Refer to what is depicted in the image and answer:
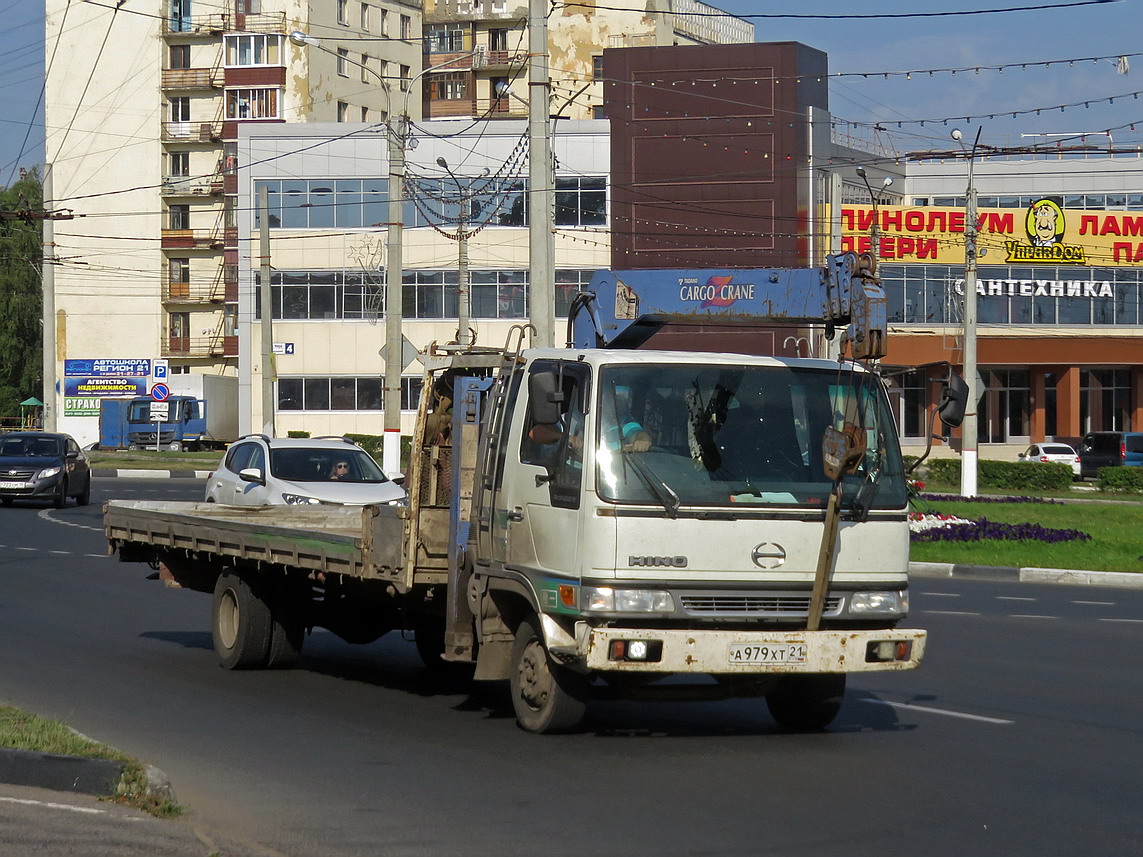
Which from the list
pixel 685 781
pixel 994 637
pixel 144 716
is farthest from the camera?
pixel 994 637

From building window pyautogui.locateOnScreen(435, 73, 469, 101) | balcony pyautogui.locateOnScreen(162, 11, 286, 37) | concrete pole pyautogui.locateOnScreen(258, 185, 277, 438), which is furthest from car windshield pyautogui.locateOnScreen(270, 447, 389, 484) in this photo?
building window pyautogui.locateOnScreen(435, 73, 469, 101)

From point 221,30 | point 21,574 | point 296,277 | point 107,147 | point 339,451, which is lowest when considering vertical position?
point 21,574

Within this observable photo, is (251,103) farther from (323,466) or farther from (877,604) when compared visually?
(877,604)

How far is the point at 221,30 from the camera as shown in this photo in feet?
264

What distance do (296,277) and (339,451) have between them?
44.4 meters

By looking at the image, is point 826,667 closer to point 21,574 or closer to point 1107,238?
point 21,574

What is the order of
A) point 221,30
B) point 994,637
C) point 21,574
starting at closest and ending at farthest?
point 994,637 < point 21,574 < point 221,30

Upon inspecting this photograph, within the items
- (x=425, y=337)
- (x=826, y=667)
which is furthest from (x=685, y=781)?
(x=425, y=337)

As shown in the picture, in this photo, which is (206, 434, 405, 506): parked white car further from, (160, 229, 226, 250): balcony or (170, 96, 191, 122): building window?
(170, 96, 191, 122): building window

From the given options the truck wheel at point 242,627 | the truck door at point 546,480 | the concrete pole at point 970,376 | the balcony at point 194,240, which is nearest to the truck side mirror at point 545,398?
the truck door at point 546,480

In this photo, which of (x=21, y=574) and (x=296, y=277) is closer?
(x=21, y=574)

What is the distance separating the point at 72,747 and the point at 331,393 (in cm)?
5691

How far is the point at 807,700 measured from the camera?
894 cm

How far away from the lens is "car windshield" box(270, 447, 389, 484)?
1938 centimetres
